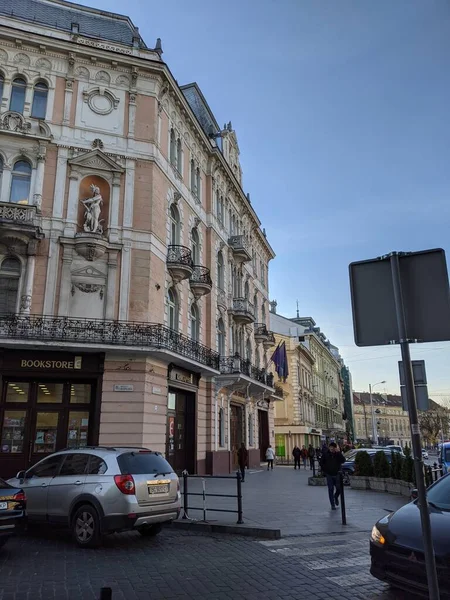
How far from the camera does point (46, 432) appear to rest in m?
18.6

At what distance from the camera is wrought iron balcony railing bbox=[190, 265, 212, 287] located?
25.1 metres

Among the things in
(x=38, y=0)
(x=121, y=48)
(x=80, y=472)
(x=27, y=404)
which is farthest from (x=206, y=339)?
(x=38, y=0)

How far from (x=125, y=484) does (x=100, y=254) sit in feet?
43.0

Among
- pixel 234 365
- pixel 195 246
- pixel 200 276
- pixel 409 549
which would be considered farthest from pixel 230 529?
pixel 195 246

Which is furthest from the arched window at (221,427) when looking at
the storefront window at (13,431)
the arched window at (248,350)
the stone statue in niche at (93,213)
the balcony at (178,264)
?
the stone statue in niche at (93,213)

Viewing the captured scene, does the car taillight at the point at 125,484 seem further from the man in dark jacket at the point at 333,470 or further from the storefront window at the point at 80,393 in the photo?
the storefront window at the point at 80,393

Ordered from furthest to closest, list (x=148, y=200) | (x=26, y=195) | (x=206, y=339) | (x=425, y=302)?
(x=206, y=339) → (x=148, y=200) → (x=26, y=195) → (x=425, y=302)

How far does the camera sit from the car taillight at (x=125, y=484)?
8789 mm

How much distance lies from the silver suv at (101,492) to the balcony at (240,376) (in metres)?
16.4

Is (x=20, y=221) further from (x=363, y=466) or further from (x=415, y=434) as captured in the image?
(x=415, y=434)

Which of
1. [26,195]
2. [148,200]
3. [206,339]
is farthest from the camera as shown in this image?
[206,339]

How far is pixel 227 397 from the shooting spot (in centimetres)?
2844

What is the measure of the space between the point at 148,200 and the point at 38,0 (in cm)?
1254

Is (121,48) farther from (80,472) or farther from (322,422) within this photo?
(322,422)
